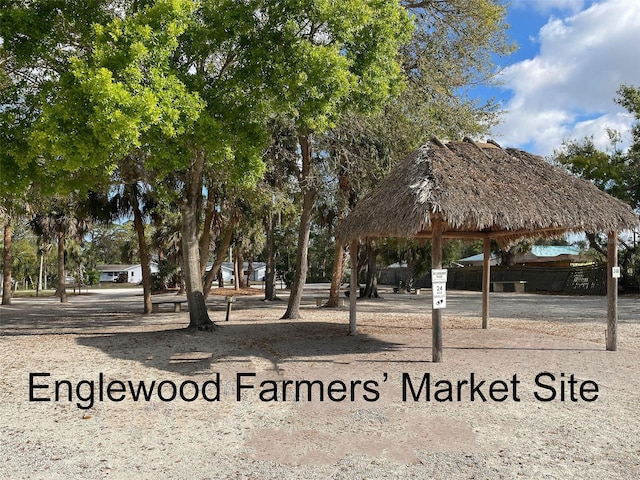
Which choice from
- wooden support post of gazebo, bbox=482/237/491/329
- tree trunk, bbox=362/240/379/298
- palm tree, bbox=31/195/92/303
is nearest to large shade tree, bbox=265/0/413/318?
wooden support post of gazebo, bbox=482/237/491/329

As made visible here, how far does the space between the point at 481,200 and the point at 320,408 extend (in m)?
5.24

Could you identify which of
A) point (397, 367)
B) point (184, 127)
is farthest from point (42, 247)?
point (397, 367)

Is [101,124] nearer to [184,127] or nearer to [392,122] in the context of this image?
[184,127]

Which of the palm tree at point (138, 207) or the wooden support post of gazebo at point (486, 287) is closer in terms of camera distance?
the wooden support post of gazebo at point (486, 287)

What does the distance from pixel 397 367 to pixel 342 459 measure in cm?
422

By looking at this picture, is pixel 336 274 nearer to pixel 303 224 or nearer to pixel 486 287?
pixel 303 224

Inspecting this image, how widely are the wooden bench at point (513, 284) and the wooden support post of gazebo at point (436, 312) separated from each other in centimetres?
3053

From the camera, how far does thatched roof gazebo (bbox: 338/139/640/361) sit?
952cm

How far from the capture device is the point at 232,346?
11539 millimetres

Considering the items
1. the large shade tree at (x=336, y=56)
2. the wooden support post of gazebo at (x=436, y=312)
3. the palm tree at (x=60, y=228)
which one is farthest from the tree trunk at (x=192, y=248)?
the palm tree at (x=60, y=228)

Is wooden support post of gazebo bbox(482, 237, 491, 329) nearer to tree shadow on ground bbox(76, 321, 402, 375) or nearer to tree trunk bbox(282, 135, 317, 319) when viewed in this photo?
tree shadow on ground bbox(76, 321, 402, 375)

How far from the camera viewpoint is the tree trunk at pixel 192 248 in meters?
13.8

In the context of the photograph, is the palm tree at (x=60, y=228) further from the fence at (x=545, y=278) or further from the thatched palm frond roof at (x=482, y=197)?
the fence at (x=545, y=278)

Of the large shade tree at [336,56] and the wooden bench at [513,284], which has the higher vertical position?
the large shade tree at [336,56]
